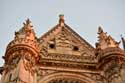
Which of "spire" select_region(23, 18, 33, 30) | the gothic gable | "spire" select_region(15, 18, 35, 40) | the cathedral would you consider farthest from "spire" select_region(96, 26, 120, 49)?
"spire" select_region(23, 18, 33, 30)

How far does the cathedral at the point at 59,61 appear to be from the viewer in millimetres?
25531

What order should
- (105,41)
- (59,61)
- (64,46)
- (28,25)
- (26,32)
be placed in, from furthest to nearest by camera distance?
(64,46) → (28,25) → (105,41) → (26,32) → (59,61)

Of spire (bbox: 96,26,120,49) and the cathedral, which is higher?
spire (bbox: 96,26,120,49)

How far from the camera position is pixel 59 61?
90.5ft

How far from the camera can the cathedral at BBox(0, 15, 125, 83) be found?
83.8ft

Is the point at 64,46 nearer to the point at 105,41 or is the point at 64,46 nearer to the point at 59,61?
the point at 105,41

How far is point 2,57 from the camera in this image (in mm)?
27703

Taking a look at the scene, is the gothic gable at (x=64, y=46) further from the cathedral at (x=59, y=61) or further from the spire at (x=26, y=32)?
the spire at (x=26, y=32)

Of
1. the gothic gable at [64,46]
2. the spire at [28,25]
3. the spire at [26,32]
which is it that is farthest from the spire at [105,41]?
the spire at [28,25]

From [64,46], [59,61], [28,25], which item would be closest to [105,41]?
[64,46]

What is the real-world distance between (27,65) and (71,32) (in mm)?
7652

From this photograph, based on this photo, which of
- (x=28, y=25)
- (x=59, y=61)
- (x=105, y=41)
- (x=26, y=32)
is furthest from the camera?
(x=28, y=25)

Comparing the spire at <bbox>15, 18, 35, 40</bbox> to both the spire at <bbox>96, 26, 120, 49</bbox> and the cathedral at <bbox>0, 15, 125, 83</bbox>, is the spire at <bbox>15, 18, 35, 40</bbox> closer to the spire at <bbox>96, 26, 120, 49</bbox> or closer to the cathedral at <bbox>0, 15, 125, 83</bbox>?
the cathedral at <bbox>0, 15, 125, 83</bbox>

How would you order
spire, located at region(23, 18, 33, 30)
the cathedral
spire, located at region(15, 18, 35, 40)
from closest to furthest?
the cathedral < spire, located at region(15, 18, 35, 40) < spire, located at region(23, 18, 33, 30)
